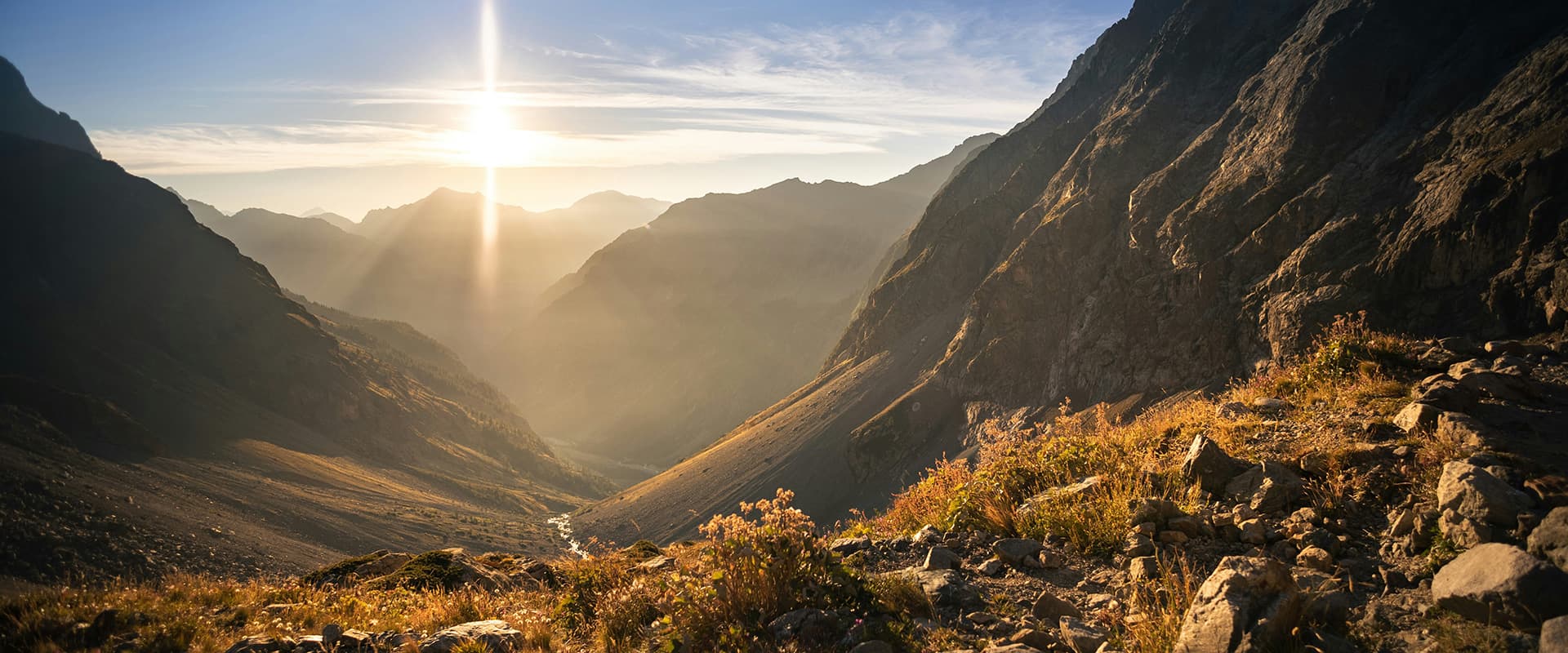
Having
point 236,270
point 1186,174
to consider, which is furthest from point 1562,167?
point 236,270

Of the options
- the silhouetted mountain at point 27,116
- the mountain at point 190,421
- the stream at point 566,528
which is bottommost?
the stream at point 566,528

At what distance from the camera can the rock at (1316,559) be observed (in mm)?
5082

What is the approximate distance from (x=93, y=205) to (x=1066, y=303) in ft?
439

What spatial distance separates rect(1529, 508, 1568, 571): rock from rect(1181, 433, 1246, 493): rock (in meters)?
2.50

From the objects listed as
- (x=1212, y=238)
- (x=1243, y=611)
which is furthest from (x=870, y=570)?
(x=1212, y=238)

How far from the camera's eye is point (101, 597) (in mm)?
7902

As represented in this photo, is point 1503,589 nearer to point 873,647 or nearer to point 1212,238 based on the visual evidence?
point 873,647

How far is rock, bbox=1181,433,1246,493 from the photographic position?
6742mm

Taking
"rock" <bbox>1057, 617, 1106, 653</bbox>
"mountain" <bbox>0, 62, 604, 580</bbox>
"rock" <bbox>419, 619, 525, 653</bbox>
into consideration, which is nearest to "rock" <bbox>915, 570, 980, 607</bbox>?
"rock" <bbox>1057, 617, 1106, 653</bbox>

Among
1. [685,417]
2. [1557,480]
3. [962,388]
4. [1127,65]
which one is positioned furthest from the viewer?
[685,417]

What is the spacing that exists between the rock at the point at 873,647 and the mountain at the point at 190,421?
51.3 m

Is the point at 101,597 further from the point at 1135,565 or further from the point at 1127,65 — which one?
the point at 1127,65

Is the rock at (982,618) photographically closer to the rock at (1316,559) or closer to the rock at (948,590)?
the rock at (948,590)

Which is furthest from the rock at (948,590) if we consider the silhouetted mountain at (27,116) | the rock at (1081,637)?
the silhouetted mountain at (27,116)
